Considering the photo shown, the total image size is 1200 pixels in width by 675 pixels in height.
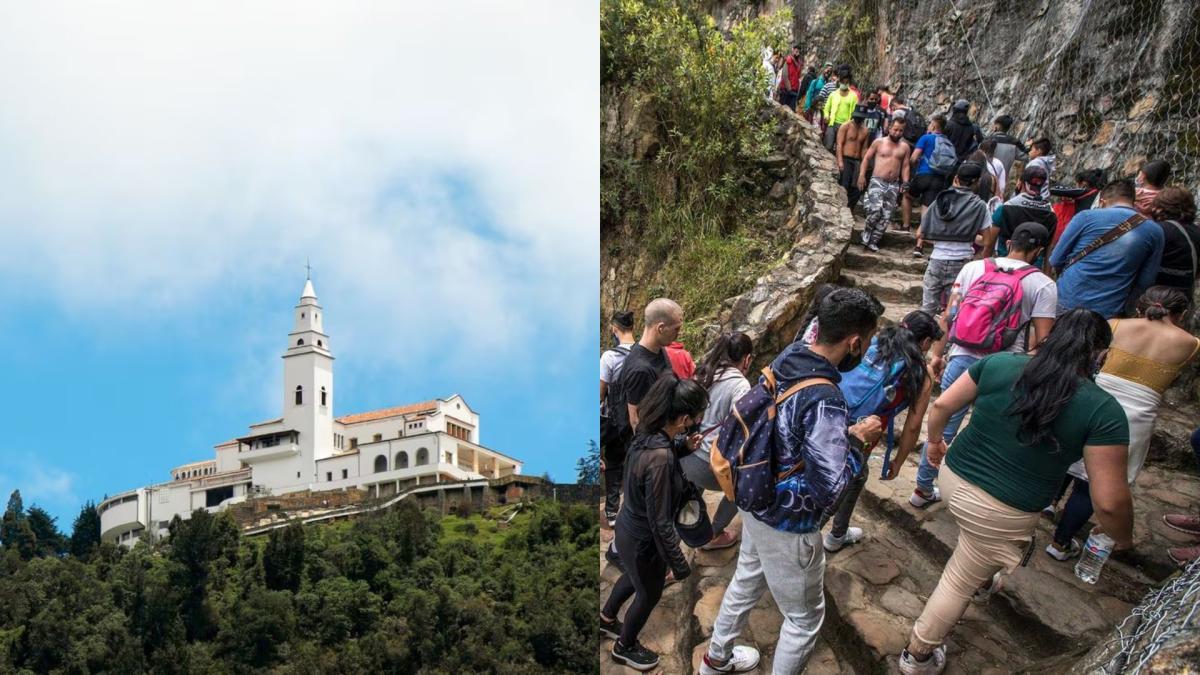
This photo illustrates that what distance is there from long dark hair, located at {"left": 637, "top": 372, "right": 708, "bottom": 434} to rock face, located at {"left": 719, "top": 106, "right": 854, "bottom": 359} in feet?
4.56

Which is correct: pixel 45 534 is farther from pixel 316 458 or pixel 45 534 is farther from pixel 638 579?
pixel 638 579

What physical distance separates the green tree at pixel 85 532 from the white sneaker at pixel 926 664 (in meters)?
24.8

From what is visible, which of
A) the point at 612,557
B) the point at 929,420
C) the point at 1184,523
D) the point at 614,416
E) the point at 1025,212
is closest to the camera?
the point at 929,420

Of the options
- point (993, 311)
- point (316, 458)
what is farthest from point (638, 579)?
point (316, 458)

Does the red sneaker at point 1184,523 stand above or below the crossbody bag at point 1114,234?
below

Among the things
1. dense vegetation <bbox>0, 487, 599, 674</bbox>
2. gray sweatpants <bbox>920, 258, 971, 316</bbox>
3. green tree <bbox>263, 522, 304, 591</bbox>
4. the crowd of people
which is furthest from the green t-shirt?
green tree <bbox>263, 522, 304, 591</bbox>

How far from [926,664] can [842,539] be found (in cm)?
59

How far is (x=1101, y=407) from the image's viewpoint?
1991 mm

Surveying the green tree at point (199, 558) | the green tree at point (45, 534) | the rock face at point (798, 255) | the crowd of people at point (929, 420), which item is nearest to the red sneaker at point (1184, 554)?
the crowd of people at point (929, 420)

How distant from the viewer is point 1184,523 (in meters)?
2.64

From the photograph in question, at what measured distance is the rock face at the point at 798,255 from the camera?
385 centimetres

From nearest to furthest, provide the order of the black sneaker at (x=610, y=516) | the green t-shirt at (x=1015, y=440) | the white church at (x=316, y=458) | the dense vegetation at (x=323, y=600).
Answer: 1. the green t-shirt at (x=1015, y=440)
2. the black sneaker at (x=610, y=516)
3. the dense vegetation at (x=323, y=600)
4. the white church at (x=316, y=458)

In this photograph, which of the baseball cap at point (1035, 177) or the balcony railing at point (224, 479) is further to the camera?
the balcony railing at point (224, 479)

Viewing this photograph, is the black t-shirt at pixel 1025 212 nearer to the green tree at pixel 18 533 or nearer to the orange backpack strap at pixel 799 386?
the orange backpack strap at pixel 799 386
